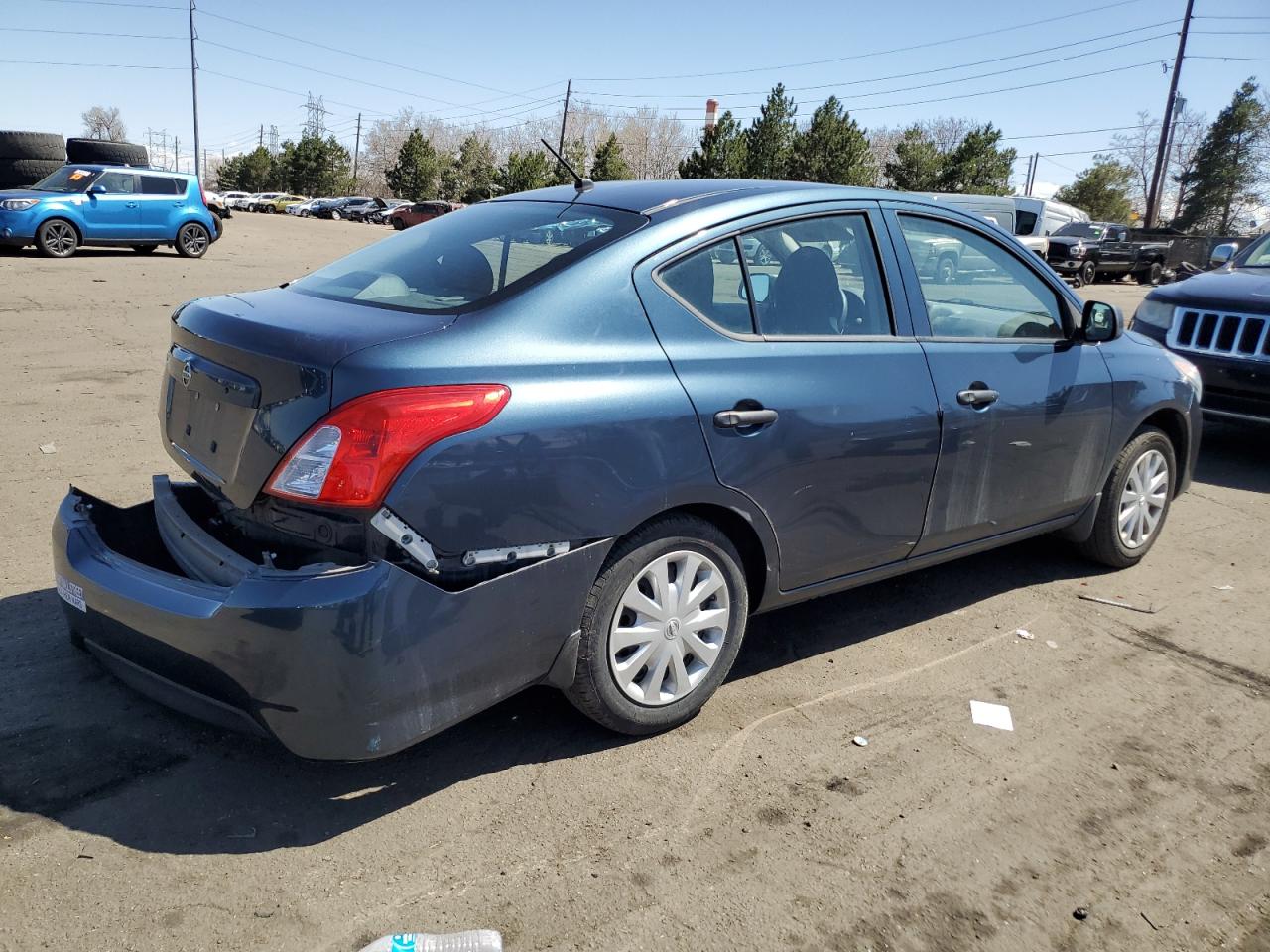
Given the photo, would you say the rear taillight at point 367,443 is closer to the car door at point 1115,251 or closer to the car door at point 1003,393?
the car door at point 1003,393

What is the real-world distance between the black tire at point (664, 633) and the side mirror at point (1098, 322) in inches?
86.9

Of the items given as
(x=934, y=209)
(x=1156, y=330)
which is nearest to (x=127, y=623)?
(x=934, y=209)

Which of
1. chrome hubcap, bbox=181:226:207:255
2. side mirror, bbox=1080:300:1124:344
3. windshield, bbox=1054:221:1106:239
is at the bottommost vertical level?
chrome hubcap, bbox=181:226:207:255

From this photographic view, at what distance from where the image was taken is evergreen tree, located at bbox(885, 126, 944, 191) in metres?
49.2

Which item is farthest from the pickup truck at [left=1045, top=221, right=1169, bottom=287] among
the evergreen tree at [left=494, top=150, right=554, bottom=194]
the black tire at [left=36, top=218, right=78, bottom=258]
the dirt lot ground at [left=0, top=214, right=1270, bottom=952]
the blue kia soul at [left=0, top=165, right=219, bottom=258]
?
the evergreen tree at [left=494, top=150, right=554, bottom=194]

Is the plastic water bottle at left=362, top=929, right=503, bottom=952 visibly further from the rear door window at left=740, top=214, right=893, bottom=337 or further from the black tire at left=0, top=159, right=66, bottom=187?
the black tire at left=0, top=159, right=66, bottom=187

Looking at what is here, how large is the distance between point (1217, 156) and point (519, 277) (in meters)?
67.3

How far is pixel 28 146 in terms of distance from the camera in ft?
83.1

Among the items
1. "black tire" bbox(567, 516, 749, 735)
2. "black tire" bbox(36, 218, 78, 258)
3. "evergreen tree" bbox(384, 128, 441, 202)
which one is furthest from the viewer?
"evergreen tree" bbox(384, 128, 441, 202)

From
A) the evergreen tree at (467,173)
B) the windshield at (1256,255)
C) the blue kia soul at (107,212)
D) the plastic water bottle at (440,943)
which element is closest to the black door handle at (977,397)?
the plastic water bottle at (440,943)

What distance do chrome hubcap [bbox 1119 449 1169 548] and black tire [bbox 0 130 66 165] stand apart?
1107 inches

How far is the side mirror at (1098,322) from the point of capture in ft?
14.6

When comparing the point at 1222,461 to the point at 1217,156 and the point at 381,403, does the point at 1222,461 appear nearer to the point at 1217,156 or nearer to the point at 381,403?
the point at 381,403

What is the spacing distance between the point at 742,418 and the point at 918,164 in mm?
50407
